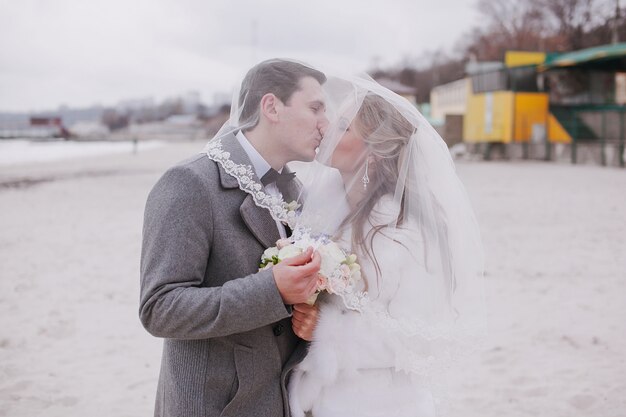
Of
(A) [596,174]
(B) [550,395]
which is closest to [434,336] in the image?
(B) [550,395]

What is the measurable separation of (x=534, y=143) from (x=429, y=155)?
28531 millimetres

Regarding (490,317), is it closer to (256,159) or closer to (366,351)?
(366,351)

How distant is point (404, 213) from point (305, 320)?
55 cm

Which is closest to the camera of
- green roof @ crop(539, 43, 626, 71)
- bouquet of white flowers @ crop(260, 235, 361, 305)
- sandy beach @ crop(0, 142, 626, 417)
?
bouquet of white flowers @ crop(260, 235, 361, 305)

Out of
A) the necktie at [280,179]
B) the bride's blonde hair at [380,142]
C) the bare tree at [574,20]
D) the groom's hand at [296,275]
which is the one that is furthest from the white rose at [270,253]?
the bare tree at [574,20]

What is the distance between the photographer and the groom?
6.05 ft

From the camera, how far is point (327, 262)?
6.53 feet

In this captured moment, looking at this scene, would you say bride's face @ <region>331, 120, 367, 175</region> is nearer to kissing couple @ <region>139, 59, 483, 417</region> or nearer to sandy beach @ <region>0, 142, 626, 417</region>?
kissing couple @ <region>139, 59, 483, 417</region>

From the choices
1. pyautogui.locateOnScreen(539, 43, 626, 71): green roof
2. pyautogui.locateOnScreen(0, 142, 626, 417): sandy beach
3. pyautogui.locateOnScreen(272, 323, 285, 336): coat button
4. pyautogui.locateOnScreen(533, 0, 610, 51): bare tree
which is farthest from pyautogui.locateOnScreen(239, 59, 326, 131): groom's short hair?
pyautogui.locateOnScreen(533, 0, 610, 51): bare tree

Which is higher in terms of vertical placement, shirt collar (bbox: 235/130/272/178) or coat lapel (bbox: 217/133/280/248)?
shirt collar (bbox: 235/130/272/178)

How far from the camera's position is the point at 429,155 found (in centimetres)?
243

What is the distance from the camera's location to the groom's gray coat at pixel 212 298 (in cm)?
183

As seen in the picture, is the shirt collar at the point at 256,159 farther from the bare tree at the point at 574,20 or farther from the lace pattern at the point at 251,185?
the bare tree at the point at 574,20

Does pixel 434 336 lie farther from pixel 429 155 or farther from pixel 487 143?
pixel 487 143
